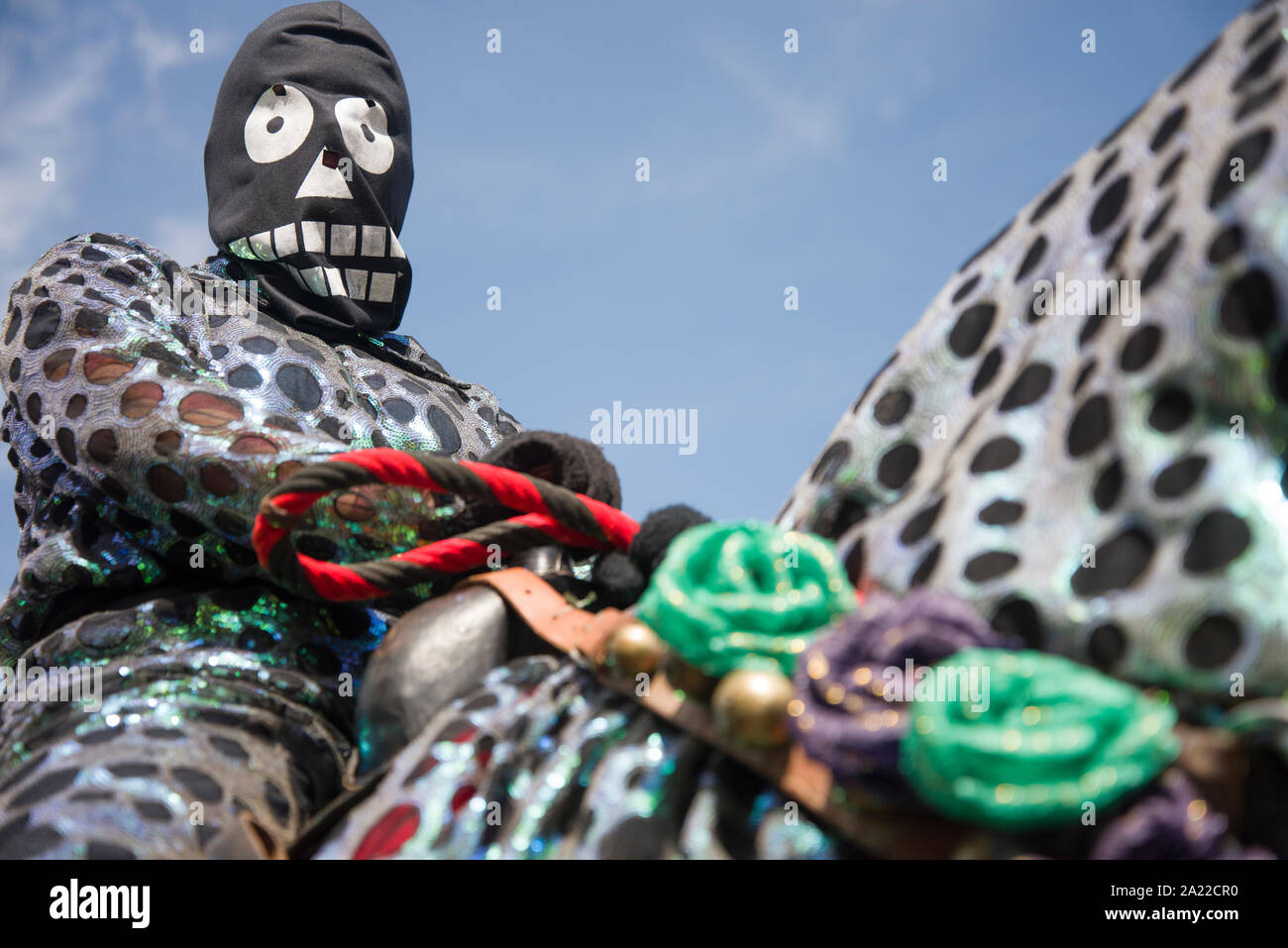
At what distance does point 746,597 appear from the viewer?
95cm

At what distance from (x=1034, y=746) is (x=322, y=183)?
7.13 ft

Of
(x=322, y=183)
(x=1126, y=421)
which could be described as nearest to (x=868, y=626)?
(x=1126, y=421)

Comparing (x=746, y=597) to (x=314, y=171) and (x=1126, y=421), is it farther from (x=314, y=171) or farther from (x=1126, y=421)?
(x=314, y=171)

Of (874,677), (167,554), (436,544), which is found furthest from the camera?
(167,554)

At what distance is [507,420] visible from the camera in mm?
2578

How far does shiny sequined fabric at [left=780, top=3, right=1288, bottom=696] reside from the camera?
2.57ft

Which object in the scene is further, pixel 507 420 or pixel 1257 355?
pixel 507 420

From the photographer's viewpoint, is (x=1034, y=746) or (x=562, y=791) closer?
(x=1034, y=746)

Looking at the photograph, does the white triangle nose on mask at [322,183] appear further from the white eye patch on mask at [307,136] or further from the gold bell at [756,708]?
the gold bell at [756,708]

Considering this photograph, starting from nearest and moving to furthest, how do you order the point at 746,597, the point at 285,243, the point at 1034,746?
1. the point at 1034,746
2. the point at 746,597
3. the point at 285,243
